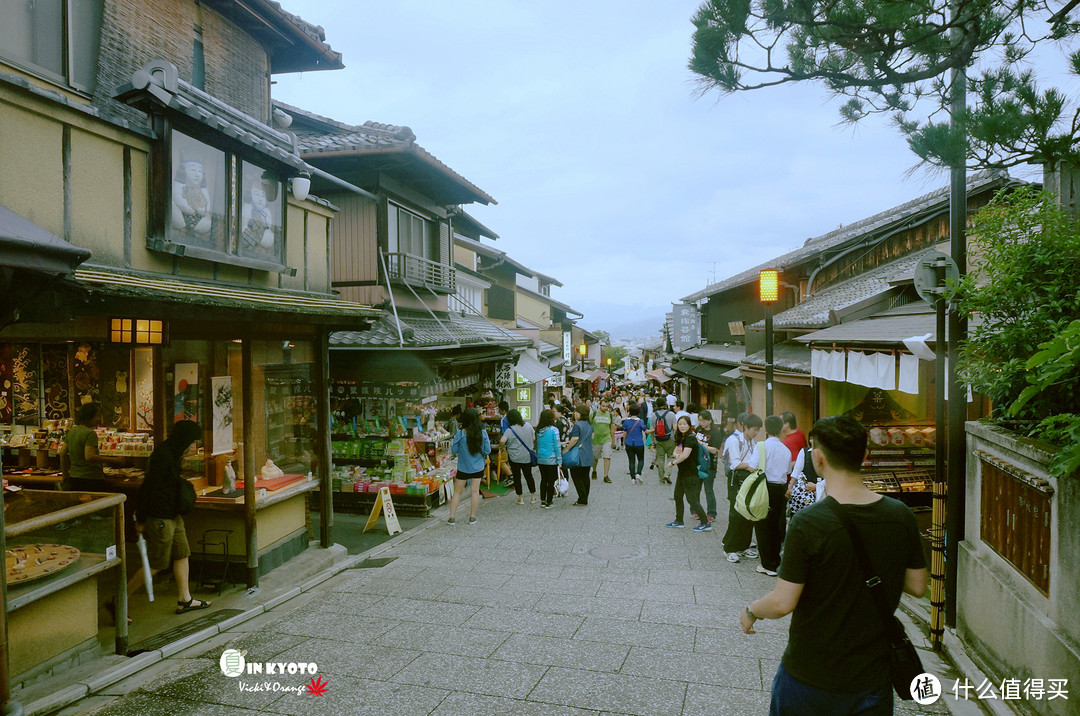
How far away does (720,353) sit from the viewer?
2612 centimetres

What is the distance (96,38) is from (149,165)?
5.51 ft

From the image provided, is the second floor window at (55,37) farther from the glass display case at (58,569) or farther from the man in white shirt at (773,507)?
the man in white shirt at (773,507)

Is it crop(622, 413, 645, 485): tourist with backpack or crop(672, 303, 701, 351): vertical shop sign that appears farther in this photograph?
crop(672, 303, 701, 351): vertical shop sign

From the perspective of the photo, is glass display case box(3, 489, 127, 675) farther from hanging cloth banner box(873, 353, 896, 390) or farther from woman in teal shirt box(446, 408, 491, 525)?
hanging cloth banner box(873, 353, 896, 390)

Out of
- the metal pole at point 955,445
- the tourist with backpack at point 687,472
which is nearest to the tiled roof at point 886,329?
the metal pole at point 955,445

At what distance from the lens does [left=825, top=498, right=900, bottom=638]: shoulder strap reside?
9.08 ft

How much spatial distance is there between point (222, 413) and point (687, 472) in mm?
7403

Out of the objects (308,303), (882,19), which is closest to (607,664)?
(308,303)

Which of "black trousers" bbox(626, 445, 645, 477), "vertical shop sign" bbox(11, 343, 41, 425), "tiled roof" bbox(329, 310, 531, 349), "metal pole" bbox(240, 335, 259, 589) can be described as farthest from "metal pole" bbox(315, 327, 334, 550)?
"black trousers" bbox(626, 445, 645, 477)

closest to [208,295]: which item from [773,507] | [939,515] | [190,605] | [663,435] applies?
[190,605]

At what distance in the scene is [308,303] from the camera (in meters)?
7.75

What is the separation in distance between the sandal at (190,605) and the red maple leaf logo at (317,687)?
248cm

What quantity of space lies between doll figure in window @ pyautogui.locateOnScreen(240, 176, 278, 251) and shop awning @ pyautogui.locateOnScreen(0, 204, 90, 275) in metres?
3.49

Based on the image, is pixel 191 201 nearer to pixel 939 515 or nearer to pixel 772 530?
pixel 772 530
